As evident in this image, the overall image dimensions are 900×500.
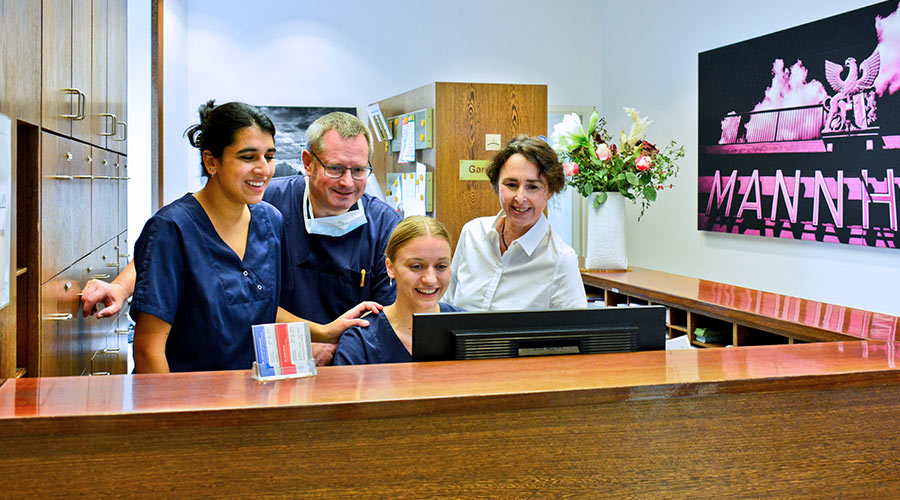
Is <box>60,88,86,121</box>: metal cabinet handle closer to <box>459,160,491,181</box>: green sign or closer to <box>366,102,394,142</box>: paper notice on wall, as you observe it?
<box>459,160,491,181</box>: green sign

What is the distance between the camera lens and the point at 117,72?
118 inches

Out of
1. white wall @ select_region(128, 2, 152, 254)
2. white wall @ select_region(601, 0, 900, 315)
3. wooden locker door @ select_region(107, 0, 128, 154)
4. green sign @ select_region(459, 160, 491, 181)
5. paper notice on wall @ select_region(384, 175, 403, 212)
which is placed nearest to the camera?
wooden locker door @ select_region(107, 0, 128, 154)

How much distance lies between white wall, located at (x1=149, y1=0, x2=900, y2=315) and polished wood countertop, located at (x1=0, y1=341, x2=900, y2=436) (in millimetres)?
4080

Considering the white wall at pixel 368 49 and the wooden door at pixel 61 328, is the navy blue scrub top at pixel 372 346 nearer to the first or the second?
the wooden door at pixel 61 328

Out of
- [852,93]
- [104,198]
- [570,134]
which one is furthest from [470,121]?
[104,198]

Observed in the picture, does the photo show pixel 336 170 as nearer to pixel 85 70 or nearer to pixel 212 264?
pixel 212 264

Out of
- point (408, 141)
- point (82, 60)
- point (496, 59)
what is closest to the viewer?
point (82, 60)

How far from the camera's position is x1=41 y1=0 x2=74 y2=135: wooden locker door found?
1896 mm

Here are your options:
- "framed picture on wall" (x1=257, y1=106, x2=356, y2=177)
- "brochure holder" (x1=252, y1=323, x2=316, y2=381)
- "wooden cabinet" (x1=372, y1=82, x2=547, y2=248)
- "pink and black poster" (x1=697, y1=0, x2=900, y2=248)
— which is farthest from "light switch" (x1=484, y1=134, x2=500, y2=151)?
"brochure holder" (x1=252, y1=323, x2=316, y2=381)

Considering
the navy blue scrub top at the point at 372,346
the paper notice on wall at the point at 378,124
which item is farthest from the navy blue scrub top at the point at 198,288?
the paper notice on wall at the point at 378,124

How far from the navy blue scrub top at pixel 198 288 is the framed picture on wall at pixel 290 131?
5.16 m

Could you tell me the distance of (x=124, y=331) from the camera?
3287 millimetres

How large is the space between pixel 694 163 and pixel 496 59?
229cm

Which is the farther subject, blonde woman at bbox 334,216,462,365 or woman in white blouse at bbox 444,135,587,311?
woman in white blouse at bbox 444,135,587,311
